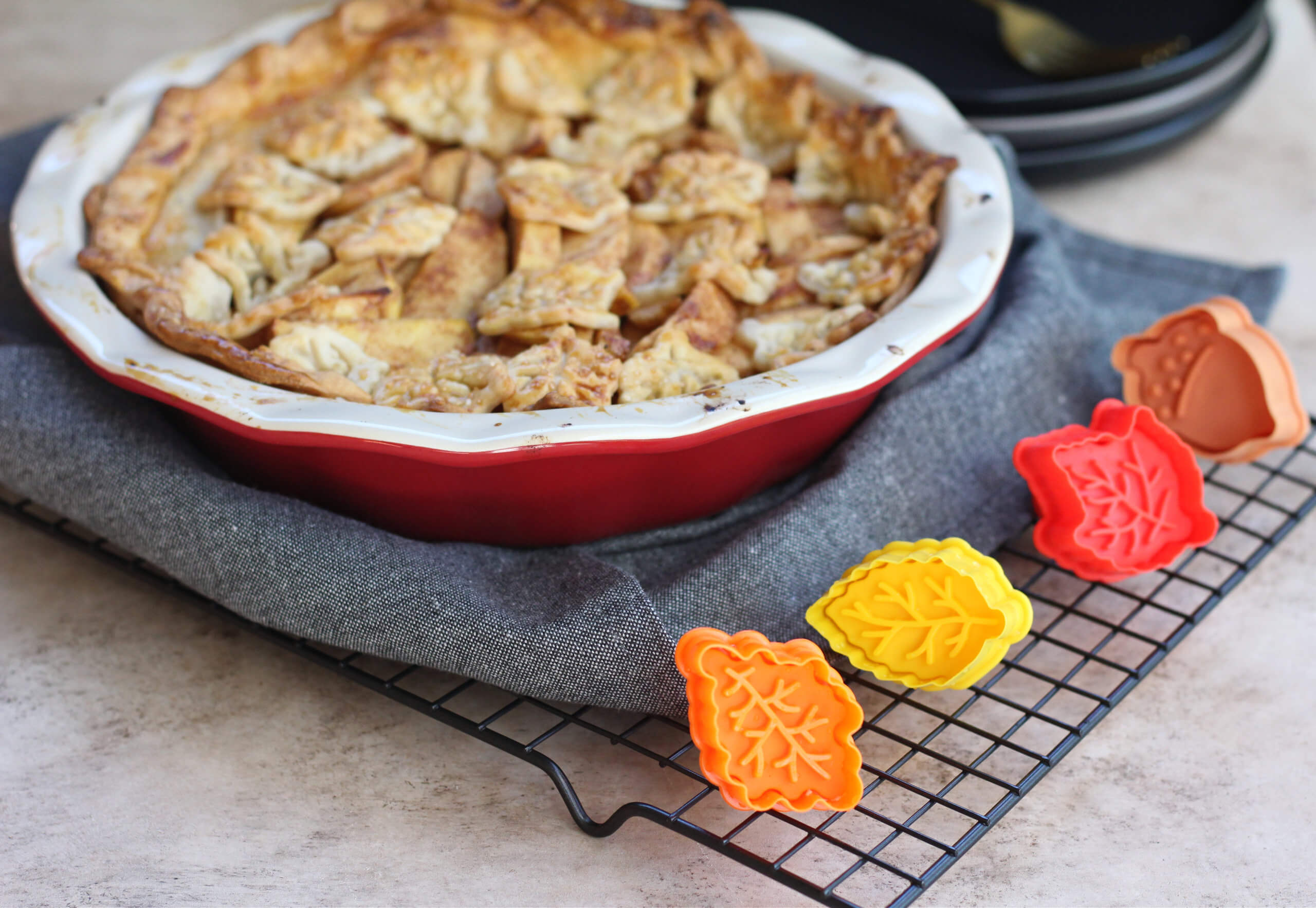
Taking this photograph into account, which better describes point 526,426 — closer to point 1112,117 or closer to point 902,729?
point 902,729

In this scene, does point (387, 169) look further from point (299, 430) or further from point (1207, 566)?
point (1207, 566)

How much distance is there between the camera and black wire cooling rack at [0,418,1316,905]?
856 mm

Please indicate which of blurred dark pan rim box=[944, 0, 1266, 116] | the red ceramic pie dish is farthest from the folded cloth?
blurred dark pan rim box=[944, 0, 1266, 116]

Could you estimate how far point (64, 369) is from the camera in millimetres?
1105

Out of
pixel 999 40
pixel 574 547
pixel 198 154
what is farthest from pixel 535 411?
pixel 999 40

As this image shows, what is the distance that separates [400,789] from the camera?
936 mm

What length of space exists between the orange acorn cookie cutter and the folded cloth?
0.23 feet

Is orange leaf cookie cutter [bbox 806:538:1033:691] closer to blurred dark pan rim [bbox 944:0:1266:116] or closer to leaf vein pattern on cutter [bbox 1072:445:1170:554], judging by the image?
leaf vein pattern on cutter [bbox 1072:445:1170:554]

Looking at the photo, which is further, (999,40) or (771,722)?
(999,40)

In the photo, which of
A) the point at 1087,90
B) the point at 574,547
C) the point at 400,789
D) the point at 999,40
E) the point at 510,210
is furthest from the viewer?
the point at 999,40

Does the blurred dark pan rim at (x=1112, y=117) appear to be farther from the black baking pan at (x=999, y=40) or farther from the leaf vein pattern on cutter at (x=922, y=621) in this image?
the leaf vein pattern on cutter at (x=922, y=621)

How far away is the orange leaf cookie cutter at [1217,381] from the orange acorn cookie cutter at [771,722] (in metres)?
0.52

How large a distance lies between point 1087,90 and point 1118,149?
132mm

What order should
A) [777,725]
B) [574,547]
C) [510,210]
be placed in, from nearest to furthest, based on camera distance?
1. [777,725]
2. [574,547]
3. [510,210]
